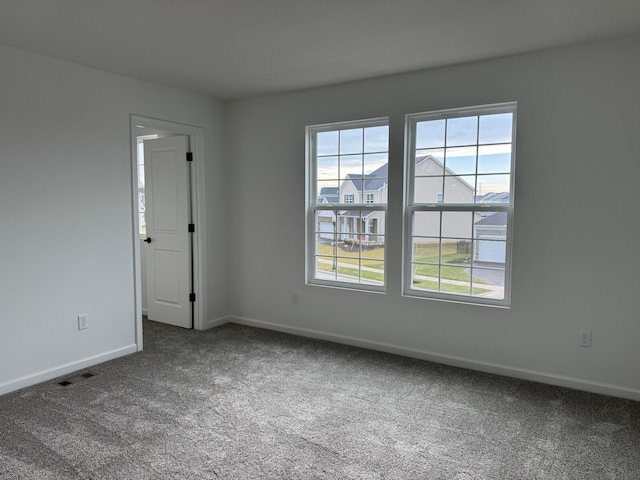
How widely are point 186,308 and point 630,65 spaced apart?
4447 mm

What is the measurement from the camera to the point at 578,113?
313cm

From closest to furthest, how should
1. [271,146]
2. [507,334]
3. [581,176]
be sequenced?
[581,176], [507,334], [271,146]

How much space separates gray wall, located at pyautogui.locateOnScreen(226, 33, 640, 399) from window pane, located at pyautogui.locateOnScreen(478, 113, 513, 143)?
0.14 m

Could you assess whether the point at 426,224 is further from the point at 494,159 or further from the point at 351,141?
the point at 351,141

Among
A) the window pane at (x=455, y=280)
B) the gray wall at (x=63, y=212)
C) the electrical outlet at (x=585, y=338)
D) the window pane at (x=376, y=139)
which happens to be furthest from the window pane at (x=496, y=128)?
the gray wall at (x=63, y=212)

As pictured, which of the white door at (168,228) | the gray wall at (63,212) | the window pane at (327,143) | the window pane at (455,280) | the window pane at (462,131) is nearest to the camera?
the gray wall at (63,212)

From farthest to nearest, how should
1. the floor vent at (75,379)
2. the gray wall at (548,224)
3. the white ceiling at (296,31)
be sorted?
1. the floor vent at (75,379)
2. the gray wall at (548,224)
3. the white ceiling at (296,31)

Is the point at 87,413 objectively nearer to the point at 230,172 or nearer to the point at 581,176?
the point at 230,172

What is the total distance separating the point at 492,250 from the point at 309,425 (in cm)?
202

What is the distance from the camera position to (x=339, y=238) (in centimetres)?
441

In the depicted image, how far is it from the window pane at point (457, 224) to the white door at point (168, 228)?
2.64 m

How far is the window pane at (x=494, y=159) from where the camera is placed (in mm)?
3488

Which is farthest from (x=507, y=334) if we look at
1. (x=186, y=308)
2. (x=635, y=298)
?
(x=186, y=308)

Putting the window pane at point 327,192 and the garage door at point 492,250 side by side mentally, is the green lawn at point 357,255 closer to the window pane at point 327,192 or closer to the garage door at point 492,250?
the window pane at point 327,192
